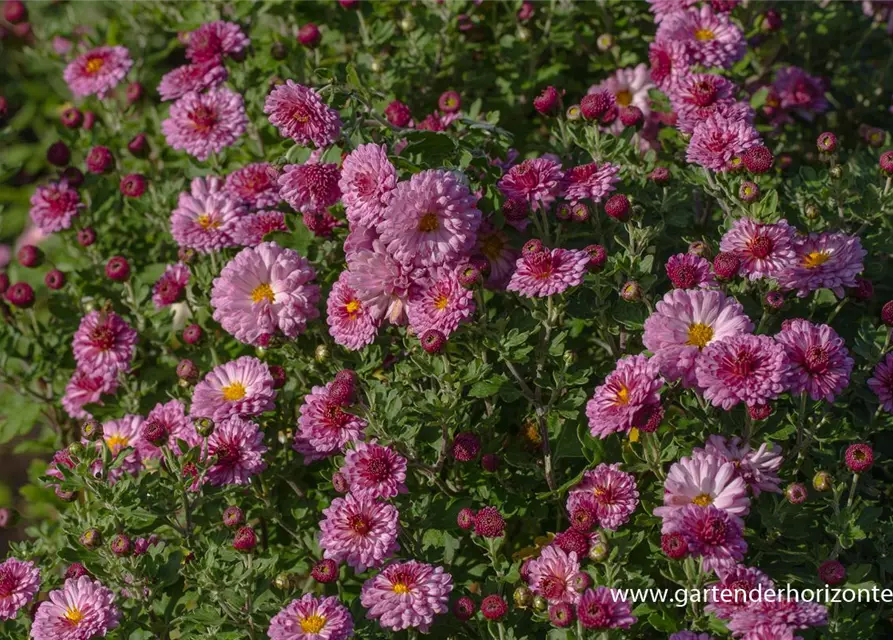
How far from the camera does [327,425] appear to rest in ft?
8.64

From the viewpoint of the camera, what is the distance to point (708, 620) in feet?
7.41

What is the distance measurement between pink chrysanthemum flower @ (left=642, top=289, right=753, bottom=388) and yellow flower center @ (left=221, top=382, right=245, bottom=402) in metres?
1.16

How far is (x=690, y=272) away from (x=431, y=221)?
688mm

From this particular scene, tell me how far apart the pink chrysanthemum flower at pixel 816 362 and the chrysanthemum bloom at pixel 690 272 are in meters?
0.26

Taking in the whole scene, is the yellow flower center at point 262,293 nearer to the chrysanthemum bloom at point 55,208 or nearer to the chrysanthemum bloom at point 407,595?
the chrysanthemum bloom at point 407,595

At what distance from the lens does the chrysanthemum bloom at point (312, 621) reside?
230 cm

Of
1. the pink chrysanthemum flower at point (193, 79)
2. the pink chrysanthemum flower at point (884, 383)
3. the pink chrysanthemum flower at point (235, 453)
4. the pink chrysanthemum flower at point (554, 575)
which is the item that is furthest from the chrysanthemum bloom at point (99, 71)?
the pink chrysanthemum flower at point (884, 383)

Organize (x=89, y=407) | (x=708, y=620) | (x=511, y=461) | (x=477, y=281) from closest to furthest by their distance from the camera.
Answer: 1. (x=708, y=620)
2. (x=477, y=281)
3. (x=511, y=461)
4. (x=89, y=407)

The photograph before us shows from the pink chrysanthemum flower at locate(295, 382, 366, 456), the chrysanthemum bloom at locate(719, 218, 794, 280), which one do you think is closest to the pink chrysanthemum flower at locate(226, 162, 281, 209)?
the pink chrysanthemum flower at locate(295, 382, 366, 456)

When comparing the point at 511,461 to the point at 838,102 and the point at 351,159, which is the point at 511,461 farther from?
the point at 838,102

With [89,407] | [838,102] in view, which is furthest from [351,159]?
[838,102]

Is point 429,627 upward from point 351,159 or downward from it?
downward

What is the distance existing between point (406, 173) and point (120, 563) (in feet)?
4.39

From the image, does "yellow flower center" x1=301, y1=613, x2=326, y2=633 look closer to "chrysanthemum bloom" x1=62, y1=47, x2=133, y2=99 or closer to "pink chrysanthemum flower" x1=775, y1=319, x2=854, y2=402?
"pink chrysanthemum flower" x1=775, y1=319, x2=854, y2=402
